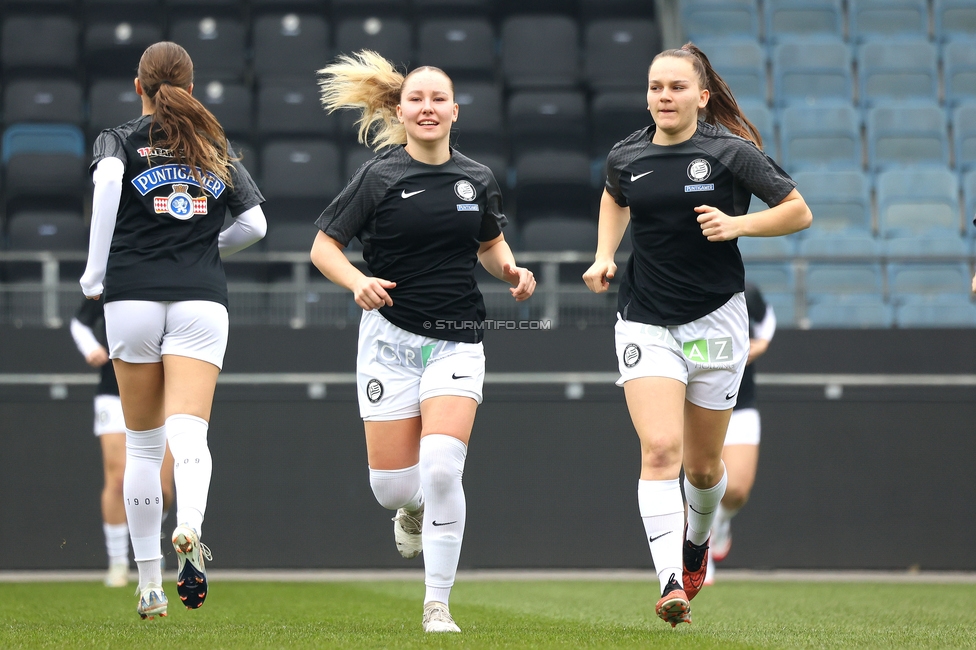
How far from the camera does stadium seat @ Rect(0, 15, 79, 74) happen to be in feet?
42.3

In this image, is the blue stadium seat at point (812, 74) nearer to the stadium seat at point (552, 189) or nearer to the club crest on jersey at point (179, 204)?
the stadium seat at point (552, 189)

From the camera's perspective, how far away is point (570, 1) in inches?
553

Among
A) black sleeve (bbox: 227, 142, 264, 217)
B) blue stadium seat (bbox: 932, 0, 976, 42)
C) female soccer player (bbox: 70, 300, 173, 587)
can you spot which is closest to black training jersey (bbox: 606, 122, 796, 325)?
black sleeve (bbox: 227, 142, 264, 217)

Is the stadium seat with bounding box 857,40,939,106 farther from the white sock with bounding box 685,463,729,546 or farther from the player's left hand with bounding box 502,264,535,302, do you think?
the player's left hand with bounding box 502,264,535,302

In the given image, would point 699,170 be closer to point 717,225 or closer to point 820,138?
point 717,225

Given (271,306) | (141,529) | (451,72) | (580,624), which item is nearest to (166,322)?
(141,529)

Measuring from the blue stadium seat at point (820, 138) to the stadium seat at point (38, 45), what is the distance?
24.4ft

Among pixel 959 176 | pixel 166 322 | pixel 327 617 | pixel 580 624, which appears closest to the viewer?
pixel 166 322

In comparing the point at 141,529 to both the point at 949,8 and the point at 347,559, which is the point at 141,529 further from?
the point at 949,8

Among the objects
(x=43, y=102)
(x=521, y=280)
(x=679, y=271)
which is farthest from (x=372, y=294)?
(x=43, y=102)

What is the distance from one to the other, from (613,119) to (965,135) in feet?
12.1

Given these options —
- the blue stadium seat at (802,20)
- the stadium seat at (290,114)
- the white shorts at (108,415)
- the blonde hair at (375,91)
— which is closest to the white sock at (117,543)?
the white shorts at (108,415)

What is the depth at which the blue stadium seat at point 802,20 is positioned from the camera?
13891 mm

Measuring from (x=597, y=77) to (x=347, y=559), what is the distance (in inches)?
255
